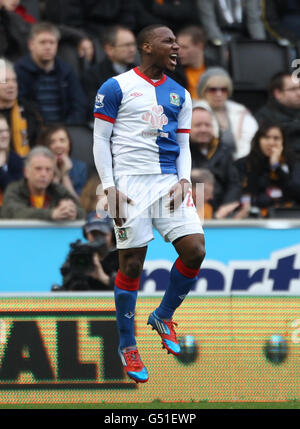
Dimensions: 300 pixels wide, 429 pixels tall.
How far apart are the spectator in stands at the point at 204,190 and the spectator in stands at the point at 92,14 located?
3.23 meters

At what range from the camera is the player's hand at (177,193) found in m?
6.24

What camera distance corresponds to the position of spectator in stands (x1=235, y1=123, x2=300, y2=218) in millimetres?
9227

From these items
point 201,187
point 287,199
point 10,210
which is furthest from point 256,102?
point 10,210

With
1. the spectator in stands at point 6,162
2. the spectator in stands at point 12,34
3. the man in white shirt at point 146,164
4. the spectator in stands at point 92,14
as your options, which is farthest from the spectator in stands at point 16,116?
the man in white shirt at point 146,164

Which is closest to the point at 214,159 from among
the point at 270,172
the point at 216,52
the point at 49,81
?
the point at 270,172

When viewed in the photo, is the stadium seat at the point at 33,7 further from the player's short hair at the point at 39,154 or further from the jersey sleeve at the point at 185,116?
the jersey sleeve at the point at 185,116

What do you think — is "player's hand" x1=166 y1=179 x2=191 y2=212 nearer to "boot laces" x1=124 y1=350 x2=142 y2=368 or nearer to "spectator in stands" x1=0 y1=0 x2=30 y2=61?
"boot laces" x1=124 y1=350 x2=142 y2=368

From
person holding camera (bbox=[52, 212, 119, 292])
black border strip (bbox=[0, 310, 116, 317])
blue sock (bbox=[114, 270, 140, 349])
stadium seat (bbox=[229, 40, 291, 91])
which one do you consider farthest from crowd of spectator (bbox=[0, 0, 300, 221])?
blue sock (bbox=[114, 270, 140, 349])

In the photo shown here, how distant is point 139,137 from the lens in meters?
6.25

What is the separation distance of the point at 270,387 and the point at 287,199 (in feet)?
8.46

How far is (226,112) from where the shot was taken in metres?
10.1

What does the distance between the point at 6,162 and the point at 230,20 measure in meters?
4.37

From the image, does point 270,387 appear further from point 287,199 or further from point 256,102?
point 256,102

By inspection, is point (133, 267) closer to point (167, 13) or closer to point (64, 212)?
point (64, 212)
